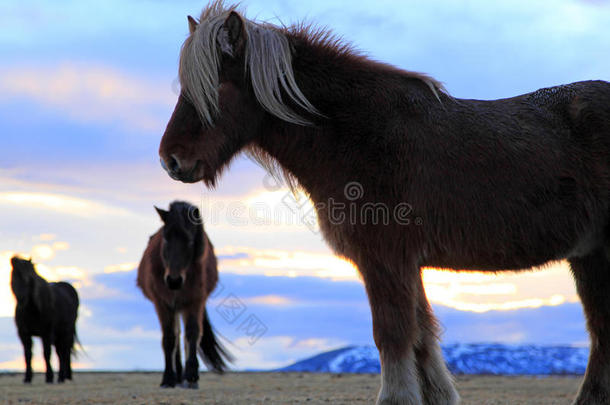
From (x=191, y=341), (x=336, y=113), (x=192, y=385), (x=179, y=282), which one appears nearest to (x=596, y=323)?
(x=336, y=113)

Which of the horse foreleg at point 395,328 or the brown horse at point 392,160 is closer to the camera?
the horse foreleg at point 395,328

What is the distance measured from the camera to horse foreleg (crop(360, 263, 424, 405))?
355 cm

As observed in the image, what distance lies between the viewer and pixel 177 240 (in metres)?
9.54

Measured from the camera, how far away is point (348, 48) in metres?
4.27

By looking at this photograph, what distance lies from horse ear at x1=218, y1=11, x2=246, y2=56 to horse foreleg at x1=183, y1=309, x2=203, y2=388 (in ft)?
23.1

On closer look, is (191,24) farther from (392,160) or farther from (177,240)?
(177,240)

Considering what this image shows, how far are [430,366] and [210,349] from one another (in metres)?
8.72

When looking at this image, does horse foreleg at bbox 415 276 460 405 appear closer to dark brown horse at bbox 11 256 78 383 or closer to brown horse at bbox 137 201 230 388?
brown horse at bbox 137 201 230 388

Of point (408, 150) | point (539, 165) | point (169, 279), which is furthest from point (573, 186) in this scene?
point (169, 279)

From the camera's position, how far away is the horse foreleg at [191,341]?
9.97 metres

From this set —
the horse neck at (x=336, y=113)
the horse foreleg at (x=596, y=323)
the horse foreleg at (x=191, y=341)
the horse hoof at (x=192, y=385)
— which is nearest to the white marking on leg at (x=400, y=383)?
the horse neck at (x=336, y=113)

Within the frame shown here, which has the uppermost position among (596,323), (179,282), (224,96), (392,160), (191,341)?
(224,96)

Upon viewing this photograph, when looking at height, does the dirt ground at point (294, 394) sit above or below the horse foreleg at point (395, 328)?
below

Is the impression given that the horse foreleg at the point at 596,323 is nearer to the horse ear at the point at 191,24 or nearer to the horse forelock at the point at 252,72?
the horse forelock at the point at 252,72
